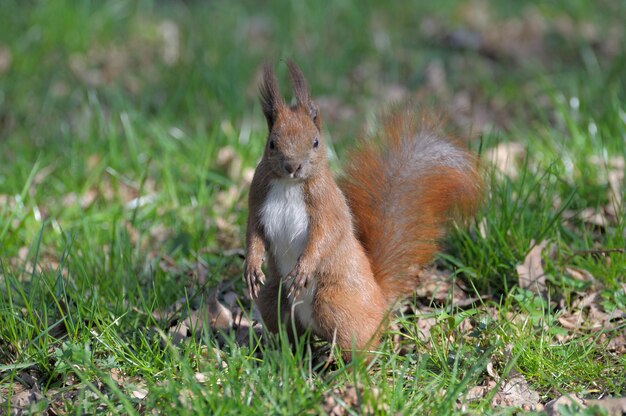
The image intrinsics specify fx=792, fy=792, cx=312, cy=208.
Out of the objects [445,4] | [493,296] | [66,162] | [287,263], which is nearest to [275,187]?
[287,263]

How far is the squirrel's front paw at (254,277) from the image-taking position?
2.21m

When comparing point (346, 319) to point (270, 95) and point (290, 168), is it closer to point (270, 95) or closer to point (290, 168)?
point (290, 168)

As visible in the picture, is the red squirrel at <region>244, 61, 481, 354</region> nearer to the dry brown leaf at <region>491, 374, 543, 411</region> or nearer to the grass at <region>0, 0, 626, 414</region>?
the grass at <region>0, 0, 626, 414</region>

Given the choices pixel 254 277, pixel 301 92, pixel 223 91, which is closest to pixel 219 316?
pixel 254 277

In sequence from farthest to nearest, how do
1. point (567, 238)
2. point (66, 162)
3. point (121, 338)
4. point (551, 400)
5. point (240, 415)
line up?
point (66, 162) → point (567, 238) → point (121, 338) → point (551, 400) → point (240, 415)

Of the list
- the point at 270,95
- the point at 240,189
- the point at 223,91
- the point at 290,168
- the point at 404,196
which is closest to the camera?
the point at 290,168

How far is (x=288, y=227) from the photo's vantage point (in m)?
2.21

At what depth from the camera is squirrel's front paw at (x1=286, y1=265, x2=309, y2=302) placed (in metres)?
2.16

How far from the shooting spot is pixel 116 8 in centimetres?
514

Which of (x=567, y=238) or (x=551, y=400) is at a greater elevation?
(x=567, y=238)

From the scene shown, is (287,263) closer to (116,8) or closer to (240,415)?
(240,415)

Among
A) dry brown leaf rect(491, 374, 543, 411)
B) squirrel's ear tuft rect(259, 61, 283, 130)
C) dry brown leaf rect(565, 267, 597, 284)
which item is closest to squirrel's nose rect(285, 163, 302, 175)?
squirrel's ear tuft rect(259, 61, 283, 130)

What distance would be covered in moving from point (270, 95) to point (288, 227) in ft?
1.20

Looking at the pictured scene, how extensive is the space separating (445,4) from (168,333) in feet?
12.1
